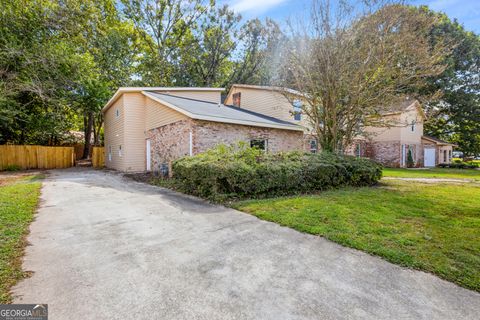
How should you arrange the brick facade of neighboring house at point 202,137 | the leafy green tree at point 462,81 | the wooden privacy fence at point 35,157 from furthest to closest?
1. the leafy green tree at point 462,81
2. the wooden privacy fence at point 35,157
3. the brick facade of neighboring house at point 202,137

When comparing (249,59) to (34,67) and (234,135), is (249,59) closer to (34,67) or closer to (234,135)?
(234,135)

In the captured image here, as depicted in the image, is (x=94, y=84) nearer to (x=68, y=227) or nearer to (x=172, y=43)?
(x=172, y=43)

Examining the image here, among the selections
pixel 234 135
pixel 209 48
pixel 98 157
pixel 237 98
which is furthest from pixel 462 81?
pixel 98 157

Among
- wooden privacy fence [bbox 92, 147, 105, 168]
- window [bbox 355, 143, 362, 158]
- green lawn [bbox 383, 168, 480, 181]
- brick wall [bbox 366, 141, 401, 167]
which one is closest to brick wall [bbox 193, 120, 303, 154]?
green lawn [bbox 383, 168, 480, 181]

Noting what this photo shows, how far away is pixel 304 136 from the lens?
52.1 feet

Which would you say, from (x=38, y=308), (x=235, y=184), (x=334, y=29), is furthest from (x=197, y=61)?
(x=38, y=308)

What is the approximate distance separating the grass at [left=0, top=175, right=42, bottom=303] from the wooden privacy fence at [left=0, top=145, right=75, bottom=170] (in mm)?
12345

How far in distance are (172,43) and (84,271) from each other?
27.4 meters

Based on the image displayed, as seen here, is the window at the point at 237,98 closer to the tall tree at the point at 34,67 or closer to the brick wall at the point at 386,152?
the tall tree at the point at 34,67

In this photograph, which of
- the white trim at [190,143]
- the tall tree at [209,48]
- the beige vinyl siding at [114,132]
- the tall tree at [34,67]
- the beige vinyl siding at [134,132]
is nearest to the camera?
the white trim at [190,143]

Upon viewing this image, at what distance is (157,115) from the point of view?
13.4 meters

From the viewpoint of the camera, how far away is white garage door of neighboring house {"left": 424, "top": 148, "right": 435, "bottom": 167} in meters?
23.1

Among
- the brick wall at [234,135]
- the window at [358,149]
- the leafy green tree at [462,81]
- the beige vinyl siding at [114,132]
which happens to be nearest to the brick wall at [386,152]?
the window at [358,149]

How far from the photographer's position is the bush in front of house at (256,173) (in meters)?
6.69
